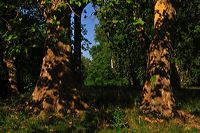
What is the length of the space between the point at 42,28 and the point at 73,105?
16.6ft

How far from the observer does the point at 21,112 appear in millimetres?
17203

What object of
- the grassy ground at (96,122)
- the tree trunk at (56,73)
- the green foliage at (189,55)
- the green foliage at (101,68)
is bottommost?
the grassy ground at (96,122)

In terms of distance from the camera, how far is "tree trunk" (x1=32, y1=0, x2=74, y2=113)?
58.7 ft

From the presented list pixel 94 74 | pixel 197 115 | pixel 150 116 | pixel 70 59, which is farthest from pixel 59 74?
pixel 94 74

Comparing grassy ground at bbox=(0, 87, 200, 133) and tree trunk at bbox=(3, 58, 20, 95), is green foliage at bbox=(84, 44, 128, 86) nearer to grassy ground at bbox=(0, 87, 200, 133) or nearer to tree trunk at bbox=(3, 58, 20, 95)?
tree trunk at bbox=(3, 58, 20, 95)

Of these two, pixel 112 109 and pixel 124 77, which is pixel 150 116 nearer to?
pixel 112 109

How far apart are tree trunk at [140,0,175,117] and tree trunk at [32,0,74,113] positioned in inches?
136

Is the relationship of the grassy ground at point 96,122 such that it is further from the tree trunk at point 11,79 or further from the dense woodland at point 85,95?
the tree trunk at point 11,79

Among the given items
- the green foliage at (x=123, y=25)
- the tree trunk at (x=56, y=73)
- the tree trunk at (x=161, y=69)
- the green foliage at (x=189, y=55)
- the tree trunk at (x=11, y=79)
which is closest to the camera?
the green foliage at (x=123, y=25)

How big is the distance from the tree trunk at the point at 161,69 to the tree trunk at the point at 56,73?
3.46m

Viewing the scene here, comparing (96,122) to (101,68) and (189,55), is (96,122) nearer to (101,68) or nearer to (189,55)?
(189,55)

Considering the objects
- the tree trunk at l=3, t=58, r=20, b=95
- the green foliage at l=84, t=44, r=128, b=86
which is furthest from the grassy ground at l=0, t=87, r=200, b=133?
the green foliage at l=84, t=44, r=128, b=86

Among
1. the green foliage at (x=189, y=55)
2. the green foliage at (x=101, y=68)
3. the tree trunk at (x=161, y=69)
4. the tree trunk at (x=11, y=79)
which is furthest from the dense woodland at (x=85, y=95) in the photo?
the green foliage at (x=101, y=68)

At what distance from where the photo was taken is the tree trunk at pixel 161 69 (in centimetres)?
1938
